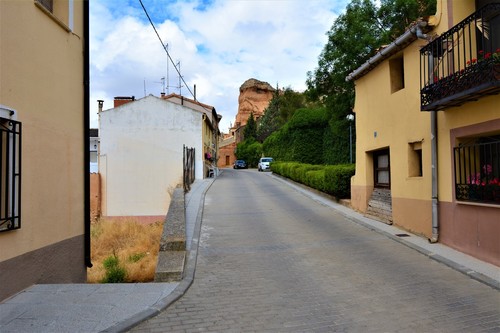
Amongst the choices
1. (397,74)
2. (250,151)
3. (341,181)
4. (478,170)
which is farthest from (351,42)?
(250,151)

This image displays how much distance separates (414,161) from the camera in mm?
9859

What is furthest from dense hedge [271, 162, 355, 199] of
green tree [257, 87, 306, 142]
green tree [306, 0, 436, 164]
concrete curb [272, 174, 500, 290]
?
green tree [257, 87, 306, 142]

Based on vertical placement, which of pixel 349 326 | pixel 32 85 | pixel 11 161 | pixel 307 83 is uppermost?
pixel 307 83

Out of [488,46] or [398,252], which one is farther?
[398,252]

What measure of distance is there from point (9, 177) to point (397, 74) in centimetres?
950

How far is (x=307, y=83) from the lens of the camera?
21.7 meters

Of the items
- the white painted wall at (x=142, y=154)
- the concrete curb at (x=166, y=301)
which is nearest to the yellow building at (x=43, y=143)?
the concrete curb at (x=166, y=301)

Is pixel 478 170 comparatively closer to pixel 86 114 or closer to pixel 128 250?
pixel 86 114

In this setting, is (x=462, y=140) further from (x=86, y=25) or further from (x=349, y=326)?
(x=86, y=25)

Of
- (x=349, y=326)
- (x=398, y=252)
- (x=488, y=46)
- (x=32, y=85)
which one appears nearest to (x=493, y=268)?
(x=398, y=252)

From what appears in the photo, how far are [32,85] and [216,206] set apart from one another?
390 inches

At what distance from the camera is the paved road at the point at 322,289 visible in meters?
4.53

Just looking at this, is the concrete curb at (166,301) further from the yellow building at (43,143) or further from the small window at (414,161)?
the small window at (414,161)

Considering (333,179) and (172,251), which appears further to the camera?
(333,179)
